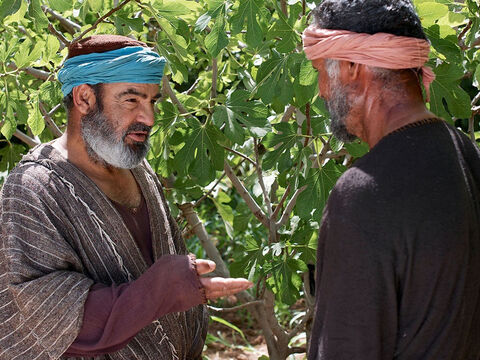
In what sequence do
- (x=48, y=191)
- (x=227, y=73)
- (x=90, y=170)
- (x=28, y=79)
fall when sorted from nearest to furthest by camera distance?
(x=48, y=191) < (x=90, y=170) < (x=28, y=79) < (x=227, y=73)

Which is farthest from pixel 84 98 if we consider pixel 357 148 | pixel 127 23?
pixel 357 148

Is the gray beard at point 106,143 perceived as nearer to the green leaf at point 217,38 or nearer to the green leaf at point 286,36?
the green leaf at point 217,38

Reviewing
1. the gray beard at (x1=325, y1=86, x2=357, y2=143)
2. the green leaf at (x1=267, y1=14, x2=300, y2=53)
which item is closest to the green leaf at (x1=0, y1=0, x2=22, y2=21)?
the green leaf at (x1=267, y1=14, x2=300, y2=53)

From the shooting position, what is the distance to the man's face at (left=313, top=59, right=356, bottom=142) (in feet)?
7.14

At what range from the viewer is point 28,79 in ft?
12.0

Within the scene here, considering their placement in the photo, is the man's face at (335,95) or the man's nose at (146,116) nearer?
the man's face at (335,95)

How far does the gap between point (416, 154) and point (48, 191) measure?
4.50 ft

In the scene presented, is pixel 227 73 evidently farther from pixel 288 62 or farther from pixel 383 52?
pixel 383 52

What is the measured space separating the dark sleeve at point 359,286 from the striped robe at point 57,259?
0.96 metres

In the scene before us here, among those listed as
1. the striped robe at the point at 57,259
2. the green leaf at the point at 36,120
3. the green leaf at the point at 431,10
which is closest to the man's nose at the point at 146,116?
the striped robe at the point at 57,259

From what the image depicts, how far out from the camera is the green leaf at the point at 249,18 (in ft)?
9.70

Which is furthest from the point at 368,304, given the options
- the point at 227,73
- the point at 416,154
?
the point at 227,73

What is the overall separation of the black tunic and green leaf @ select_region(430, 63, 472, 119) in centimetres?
102

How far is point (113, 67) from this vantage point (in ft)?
9.43
